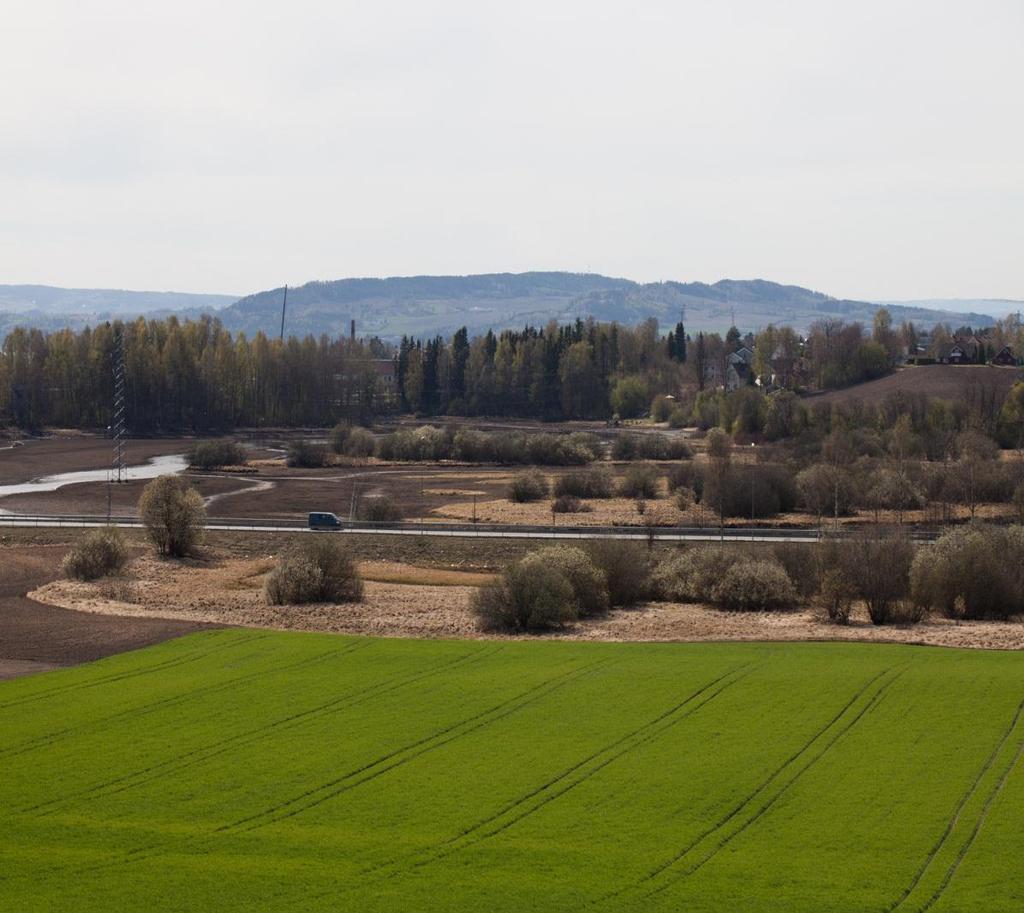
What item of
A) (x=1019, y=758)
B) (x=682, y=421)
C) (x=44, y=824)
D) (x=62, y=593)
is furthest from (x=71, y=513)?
(x=682, y=421)

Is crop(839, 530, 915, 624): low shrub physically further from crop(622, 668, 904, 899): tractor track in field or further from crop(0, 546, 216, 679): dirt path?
crop(0, 546, 216, 679): dirt path

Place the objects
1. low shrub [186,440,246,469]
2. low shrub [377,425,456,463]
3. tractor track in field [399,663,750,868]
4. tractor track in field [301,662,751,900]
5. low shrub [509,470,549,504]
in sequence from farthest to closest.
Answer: low shrub [377,425,456,463]
low shrub [186,440,246,469]
low shrub [509,470,549,504]
tractor track in field [399,663,750,868]
tractor track in field [301,662,751,900]

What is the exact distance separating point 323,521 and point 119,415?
49.4 meters

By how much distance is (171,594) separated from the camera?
63250 mm

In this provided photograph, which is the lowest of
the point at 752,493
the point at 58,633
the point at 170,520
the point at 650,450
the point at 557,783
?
the point at 58,633

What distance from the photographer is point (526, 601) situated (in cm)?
5506

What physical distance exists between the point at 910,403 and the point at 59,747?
402ft

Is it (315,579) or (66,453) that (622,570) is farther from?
(66,453)

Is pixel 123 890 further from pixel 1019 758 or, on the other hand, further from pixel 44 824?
pixel 1019 758

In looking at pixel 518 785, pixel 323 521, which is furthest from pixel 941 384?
pixel 518 785

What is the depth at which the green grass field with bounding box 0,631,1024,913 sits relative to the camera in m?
24.6

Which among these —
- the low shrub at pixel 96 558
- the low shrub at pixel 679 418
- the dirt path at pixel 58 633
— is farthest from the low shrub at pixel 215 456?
the dirt path at pixel 58 633

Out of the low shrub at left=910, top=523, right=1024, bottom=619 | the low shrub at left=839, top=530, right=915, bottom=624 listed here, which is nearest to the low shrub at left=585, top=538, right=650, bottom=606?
the low shrub at left=839, top=530, right=915, bottom=624

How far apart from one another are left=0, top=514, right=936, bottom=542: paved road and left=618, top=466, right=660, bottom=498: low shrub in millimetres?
22627
